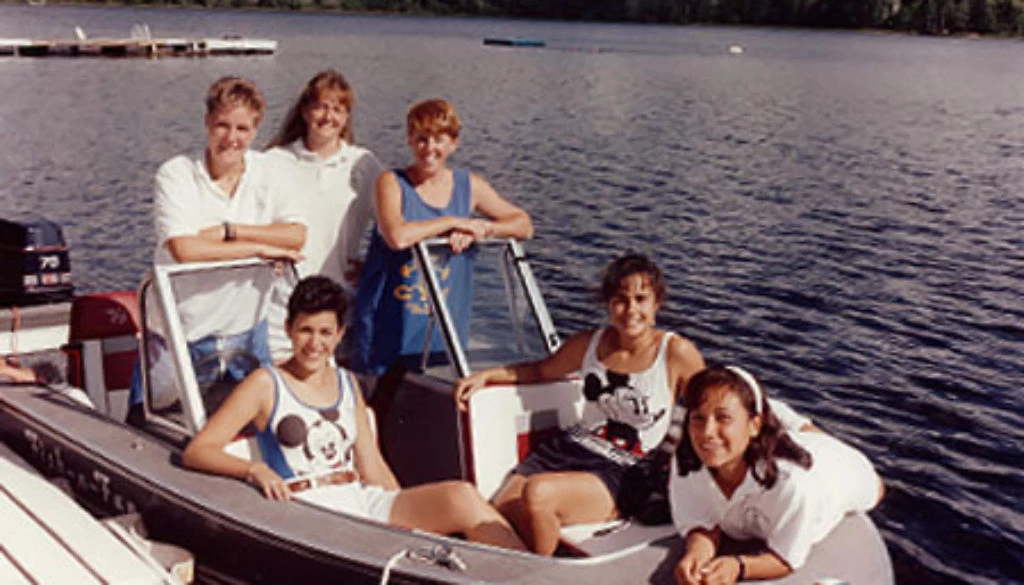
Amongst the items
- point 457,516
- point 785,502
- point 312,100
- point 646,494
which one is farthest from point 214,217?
point 785,502

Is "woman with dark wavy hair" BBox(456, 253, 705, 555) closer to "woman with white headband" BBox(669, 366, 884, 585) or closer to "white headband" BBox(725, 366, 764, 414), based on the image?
"woman with white headband" BBox(669, 366, 884, 585)

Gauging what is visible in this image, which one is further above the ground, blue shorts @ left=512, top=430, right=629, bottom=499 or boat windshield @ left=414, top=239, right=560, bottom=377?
boat windshield @ left=414, top=239, right=560, bottom=377

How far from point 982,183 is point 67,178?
52.0 feet

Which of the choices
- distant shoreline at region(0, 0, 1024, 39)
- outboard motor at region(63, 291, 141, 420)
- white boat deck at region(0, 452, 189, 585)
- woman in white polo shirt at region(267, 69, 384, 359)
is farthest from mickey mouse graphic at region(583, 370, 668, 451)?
distant shoreline at region(0, 0, 1024, 39)

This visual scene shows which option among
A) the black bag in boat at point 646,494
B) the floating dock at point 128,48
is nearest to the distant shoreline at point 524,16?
the floating dock at point 128,48

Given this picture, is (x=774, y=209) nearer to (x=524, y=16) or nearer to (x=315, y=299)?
(x=315, y=299)

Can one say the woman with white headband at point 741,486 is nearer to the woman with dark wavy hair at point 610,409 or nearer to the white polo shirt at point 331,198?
the woman with dark wavy hair at point 610,409

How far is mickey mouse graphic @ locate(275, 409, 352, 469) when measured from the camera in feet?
13.3

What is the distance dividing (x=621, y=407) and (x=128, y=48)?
46.9 metres

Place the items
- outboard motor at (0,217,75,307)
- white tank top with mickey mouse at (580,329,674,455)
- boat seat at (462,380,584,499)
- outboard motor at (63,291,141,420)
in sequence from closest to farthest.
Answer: white tank top with mickey mouse at (580,329,674,455), boat seat at (462,380,584,499), outboard motor at (63,291,141,420), outboard motor at (0,217,75,307)

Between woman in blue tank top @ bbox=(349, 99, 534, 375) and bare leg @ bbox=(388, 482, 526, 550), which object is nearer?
bare leg @ bbox=(388, 482, 526, 550)

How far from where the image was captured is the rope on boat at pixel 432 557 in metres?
3.61

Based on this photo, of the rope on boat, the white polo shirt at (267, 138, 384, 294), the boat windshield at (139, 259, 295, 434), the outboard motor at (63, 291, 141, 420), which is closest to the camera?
the rope on boat

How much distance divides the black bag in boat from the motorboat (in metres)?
0.05
